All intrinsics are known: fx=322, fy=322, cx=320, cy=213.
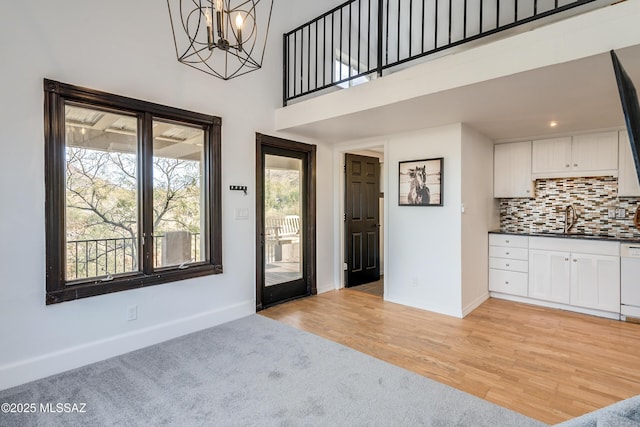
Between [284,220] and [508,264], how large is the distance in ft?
10.1

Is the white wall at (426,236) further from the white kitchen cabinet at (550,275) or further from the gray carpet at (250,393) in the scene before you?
the gray carpet at (250,393)

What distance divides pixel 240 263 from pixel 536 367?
118 inches

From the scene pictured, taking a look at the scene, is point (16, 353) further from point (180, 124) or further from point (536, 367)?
point (536, 367)

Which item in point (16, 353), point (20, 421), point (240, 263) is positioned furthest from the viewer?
point (240, 263)

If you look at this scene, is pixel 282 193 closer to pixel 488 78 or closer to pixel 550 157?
pixel 488 78

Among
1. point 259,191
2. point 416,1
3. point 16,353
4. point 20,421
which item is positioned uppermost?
point 416,1

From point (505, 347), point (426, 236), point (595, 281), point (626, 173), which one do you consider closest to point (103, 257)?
point (426, 236)

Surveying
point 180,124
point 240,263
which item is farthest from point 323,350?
point 180,124

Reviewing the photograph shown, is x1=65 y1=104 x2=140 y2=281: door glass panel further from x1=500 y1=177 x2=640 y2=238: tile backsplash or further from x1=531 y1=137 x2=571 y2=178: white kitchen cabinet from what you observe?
x1=500 y1=177 x2=640 y2=238: tile backsplash

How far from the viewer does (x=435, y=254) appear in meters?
3.92

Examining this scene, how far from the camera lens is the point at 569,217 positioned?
435 cm

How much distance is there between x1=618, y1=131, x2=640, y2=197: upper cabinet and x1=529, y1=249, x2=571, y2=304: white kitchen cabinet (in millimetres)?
954

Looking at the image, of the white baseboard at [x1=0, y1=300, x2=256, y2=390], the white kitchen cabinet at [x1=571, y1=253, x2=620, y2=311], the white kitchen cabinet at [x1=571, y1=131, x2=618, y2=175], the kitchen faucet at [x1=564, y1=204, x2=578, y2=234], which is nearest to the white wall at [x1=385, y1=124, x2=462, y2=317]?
the white kitchen cabinet at [x1=571, y1=253, x2=620, y2=311]

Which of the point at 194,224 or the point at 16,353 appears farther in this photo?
the point at 194,224
